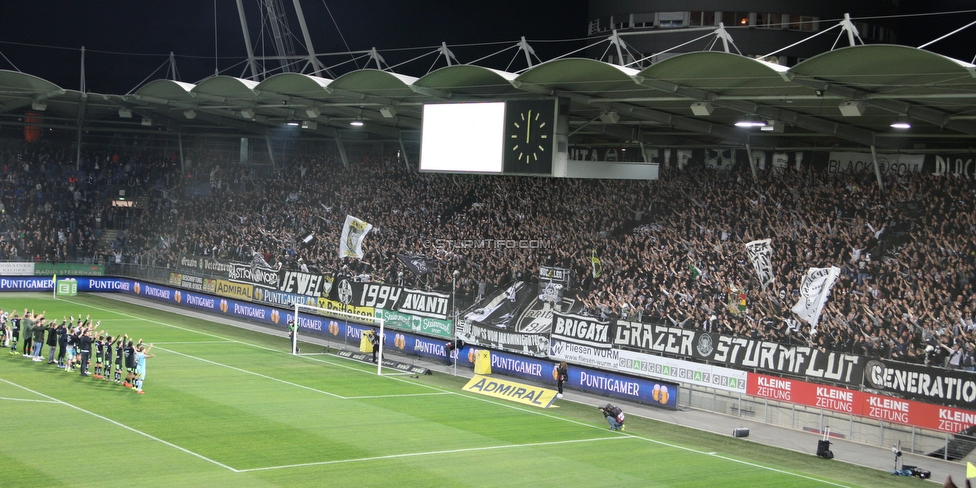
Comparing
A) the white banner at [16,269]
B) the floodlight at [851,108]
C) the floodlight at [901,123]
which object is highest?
the floodlight at [901,123]

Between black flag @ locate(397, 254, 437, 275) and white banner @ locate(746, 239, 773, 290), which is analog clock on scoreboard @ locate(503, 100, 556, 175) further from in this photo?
black flag @ locate(397, 254, 437, 275)

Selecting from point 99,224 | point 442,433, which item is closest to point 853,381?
point 442,433

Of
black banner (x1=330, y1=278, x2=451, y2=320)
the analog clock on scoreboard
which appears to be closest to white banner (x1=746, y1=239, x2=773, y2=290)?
the analog clock on scoreboard

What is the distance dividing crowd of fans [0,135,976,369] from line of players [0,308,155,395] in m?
13.8

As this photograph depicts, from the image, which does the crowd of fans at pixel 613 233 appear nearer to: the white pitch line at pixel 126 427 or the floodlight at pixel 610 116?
the floodlight at pixel 610 116

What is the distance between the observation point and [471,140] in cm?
3138

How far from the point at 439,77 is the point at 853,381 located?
16047mm

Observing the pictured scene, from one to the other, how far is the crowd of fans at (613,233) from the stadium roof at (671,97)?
2.09 metres

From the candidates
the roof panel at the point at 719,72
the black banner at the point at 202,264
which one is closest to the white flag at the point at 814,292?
the roof panel at the point at 719,72

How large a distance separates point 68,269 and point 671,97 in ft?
124

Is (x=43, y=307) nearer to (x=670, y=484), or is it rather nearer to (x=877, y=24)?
(x=670, y=484)

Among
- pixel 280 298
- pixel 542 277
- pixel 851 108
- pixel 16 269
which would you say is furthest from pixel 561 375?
pixel 16 269

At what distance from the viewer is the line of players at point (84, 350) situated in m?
28.1

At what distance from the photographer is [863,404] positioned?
86.6 ft
